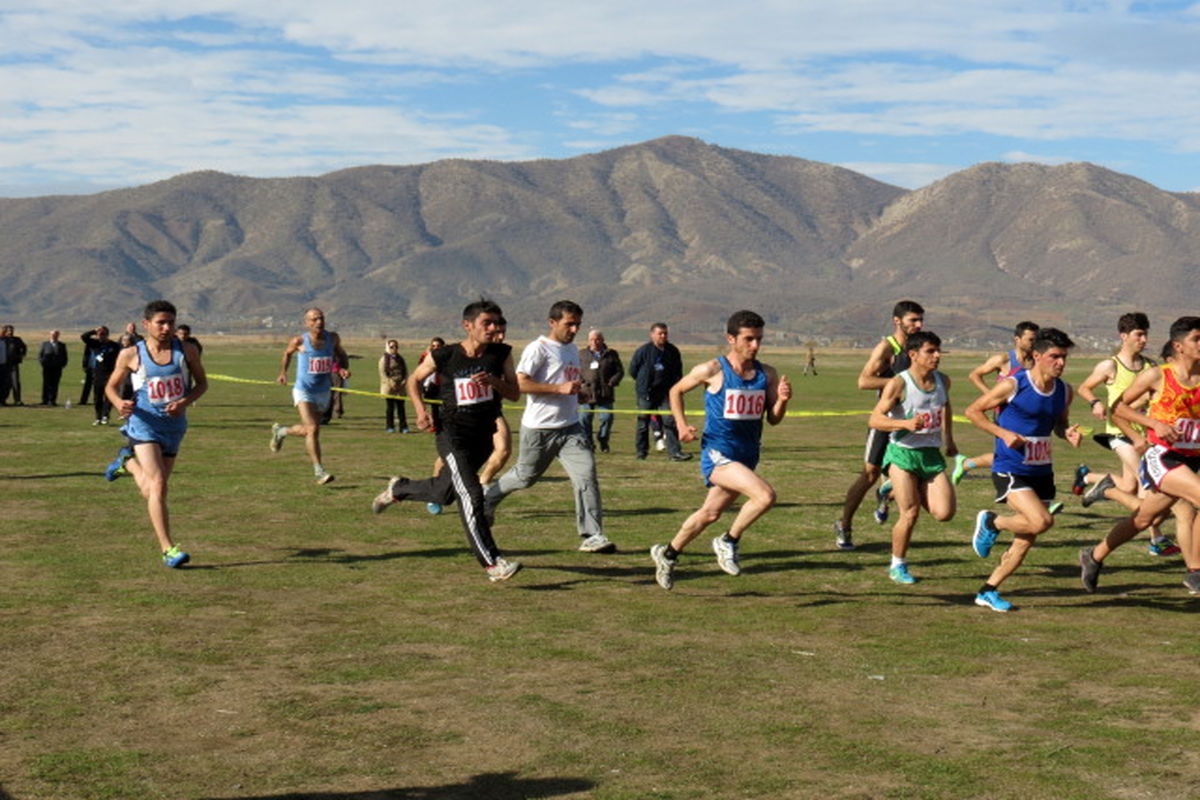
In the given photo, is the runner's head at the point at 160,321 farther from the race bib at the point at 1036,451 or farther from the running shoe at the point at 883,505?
the running shoe at the point at 883,505

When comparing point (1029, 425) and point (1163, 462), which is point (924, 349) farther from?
point (1163, 462)

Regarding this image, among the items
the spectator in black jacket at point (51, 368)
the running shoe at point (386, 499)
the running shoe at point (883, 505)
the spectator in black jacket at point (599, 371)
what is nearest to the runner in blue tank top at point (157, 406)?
the running shoe at point (386, 499)

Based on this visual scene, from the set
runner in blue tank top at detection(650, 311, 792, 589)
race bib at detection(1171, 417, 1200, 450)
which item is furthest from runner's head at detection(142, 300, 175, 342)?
race bib at detection(1171, 417, 1200, 450)

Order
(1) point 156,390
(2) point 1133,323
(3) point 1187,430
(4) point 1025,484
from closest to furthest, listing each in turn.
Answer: (3) point 1187,430 < (4) point 1025,484 < (1) point 156,390 < (2) point 1133,323

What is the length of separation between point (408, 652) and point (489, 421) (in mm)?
2801

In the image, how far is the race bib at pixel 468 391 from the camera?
10570mm

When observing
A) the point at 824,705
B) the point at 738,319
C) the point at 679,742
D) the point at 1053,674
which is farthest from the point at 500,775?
the point at 738,319

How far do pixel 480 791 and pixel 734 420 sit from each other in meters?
4.81

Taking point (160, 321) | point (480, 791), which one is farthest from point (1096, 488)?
point (480, 791)

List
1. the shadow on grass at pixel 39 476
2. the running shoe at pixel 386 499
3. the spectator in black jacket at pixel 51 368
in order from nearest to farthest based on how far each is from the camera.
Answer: the running shoe at pixel 386 499 → the shadow on grass at pixel 39 476 → the spectator in black jacket at pixel 51 368

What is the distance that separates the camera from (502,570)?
34.3 feet

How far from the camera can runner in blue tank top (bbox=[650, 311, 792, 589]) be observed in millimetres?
10070

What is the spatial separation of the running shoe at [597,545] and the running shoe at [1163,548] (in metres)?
4.67

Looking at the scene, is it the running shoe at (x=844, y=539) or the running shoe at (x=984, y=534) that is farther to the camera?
the running shoe at (x=844, y=539)
